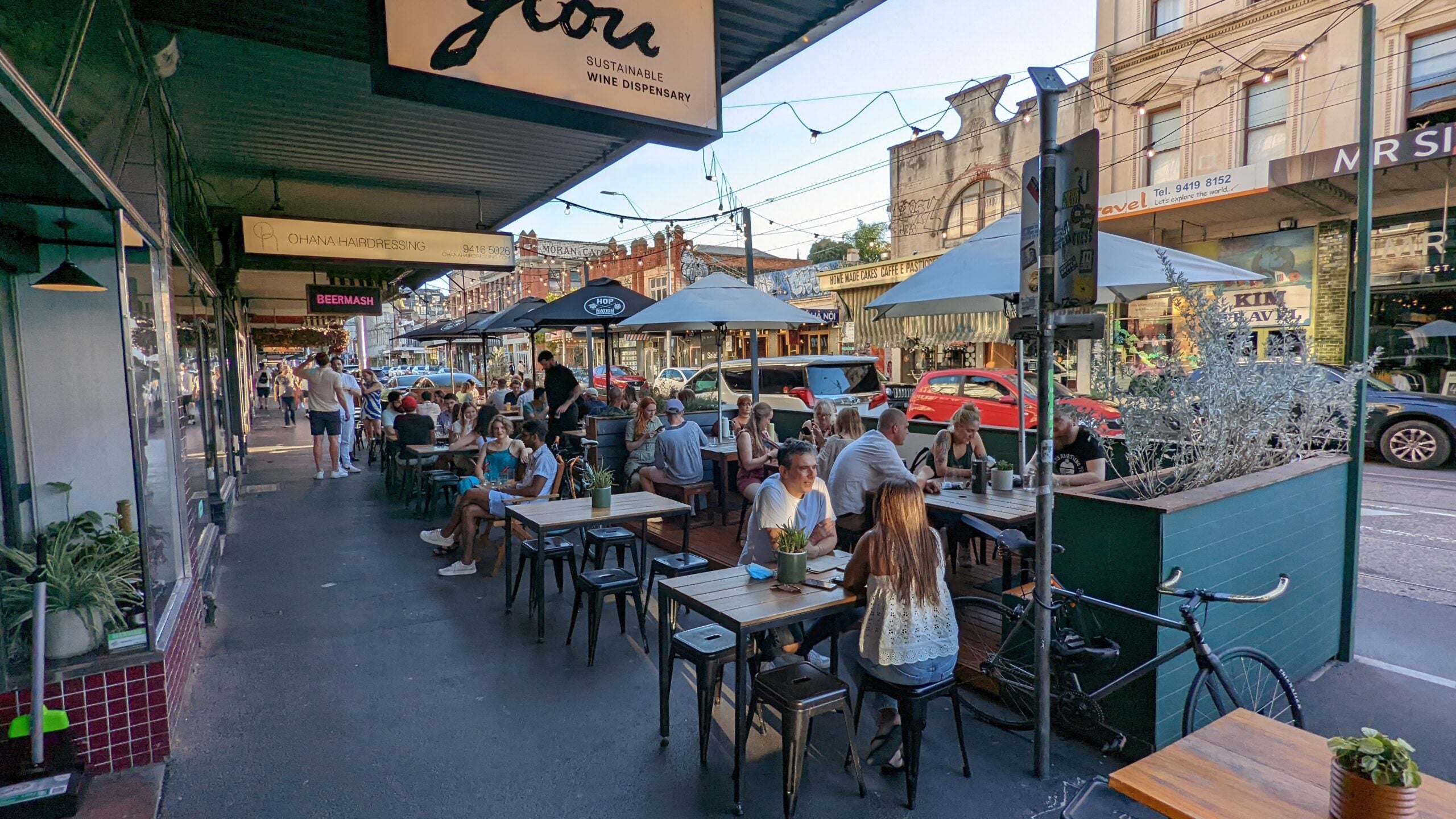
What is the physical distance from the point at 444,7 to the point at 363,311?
33.6 feet

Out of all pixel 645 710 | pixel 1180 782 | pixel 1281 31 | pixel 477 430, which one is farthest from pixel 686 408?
pixel 1281 31

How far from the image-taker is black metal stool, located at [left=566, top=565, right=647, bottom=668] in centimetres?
415

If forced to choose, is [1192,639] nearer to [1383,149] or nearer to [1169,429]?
[1169,429]

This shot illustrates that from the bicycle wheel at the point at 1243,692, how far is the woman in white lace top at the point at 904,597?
950mm

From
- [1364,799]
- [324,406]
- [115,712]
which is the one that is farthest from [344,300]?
[1364,799]

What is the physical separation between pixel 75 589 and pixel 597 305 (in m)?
6.63

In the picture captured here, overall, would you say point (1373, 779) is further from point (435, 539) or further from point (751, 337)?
Result: point (751, 337)

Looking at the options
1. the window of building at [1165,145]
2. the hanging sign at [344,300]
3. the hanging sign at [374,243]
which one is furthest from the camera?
the window of building at [1165,145]

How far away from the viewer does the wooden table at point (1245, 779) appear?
1653 millimetres

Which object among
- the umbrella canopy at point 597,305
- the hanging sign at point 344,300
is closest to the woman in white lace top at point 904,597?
the umbrella canopy at point 597,305

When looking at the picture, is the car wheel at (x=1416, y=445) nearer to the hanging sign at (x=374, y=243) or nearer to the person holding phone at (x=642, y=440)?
the person holding phone at (x=642, y=440)

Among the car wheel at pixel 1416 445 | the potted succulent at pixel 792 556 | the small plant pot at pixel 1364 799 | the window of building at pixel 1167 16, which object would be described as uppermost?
the window of building at pixel 1167 16

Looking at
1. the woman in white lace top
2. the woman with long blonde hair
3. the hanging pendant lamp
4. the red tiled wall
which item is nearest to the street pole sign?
the woman in white lace top

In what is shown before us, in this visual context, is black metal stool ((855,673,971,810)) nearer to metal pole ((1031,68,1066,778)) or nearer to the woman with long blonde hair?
metal pole ((1031,68,1066,778))
